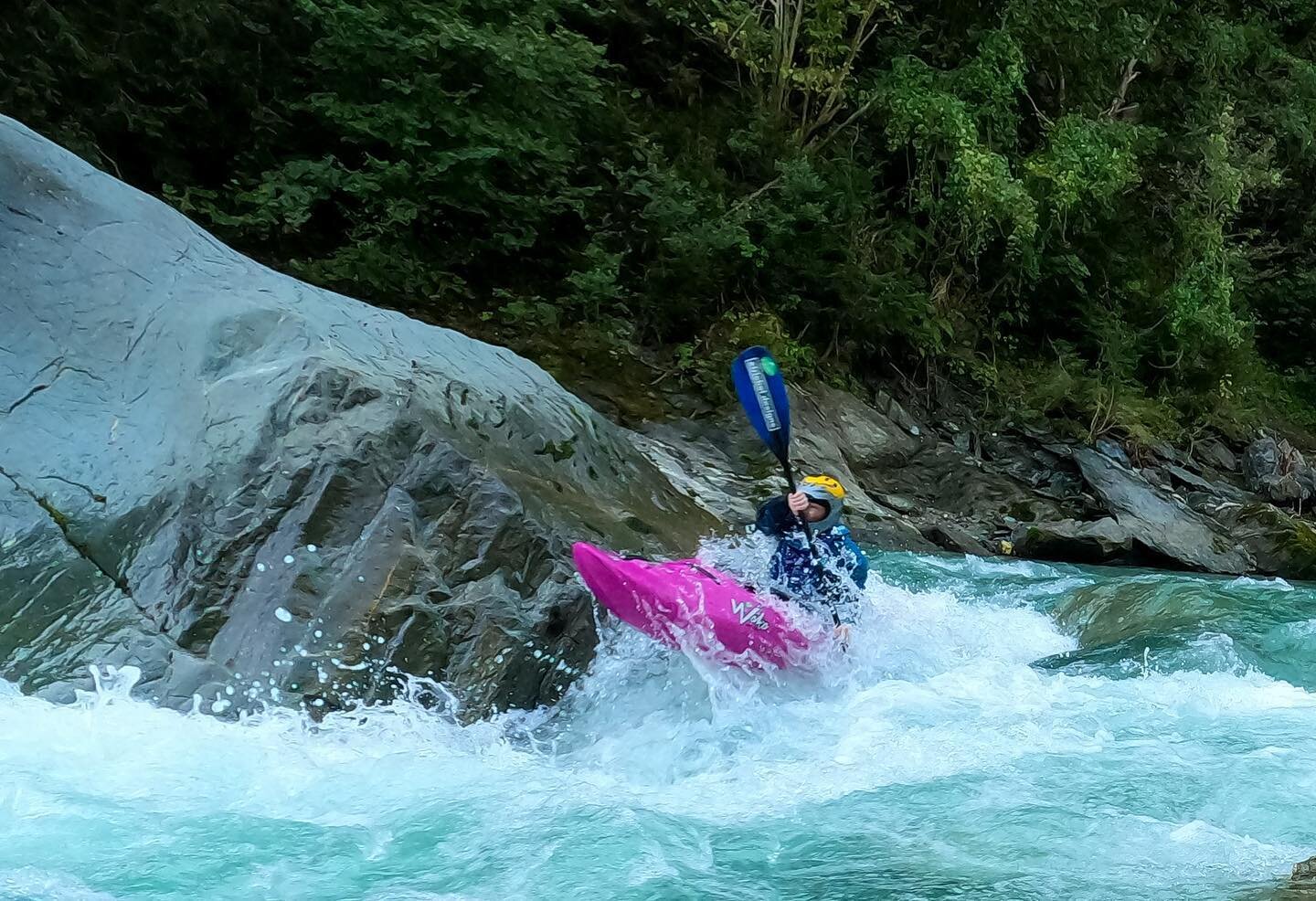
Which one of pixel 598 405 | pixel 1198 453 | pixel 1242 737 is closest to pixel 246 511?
pixel 1242 737

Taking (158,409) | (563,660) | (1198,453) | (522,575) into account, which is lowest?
(1198,453)

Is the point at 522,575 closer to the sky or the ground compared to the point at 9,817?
closer to the sky

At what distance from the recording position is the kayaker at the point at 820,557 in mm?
4531

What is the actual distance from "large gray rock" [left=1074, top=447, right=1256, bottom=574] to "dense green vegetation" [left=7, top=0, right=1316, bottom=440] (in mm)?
898

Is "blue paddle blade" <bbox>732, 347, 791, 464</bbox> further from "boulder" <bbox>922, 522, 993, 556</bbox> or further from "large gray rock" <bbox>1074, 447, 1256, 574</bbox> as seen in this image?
"large gray rock" <bbox>1074, 447, 1256, 574</bbox>

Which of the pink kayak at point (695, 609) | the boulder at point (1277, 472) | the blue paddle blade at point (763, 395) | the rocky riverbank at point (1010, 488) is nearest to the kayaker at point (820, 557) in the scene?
the pink kayak at point (695, 609)

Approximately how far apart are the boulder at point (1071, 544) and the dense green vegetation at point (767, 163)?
84.7 inches

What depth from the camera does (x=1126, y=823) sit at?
10.1 feet

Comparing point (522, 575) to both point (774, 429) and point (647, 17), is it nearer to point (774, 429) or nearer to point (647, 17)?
point (774, 429)

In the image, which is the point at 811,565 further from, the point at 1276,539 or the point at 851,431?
the point at 1276,539

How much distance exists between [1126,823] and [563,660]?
5.73 ft

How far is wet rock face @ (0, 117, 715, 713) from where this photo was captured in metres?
3.42

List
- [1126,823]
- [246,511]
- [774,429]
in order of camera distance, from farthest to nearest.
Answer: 1. [774,429]
2. [246,511]
3. [1126,823]

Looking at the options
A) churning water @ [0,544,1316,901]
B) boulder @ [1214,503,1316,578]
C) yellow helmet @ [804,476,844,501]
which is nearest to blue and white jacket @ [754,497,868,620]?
yellow helmet @ [804,476,844,501]
